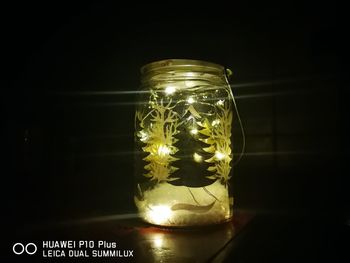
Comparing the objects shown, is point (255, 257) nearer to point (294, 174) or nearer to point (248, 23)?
point (294, 174)

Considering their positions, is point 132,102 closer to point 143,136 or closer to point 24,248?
point 143,136

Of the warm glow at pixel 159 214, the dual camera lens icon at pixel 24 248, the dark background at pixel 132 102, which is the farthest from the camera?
the dark background at pixel 132 102

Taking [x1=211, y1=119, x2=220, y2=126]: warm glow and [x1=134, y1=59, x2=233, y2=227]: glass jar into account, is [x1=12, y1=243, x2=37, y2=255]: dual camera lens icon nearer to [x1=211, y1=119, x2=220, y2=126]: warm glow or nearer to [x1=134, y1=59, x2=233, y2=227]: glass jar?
[x1=134, y1=59, x2=233, y2=227]: glass jar

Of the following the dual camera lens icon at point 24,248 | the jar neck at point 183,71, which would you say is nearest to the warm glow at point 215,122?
the jar neck at point 183,71

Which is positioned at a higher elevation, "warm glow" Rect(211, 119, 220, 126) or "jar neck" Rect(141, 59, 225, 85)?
"jar neck" Rect(141, 59, 225, 85)

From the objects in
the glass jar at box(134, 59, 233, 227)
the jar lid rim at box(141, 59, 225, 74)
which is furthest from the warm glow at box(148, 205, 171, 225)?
the jar lid rim at box(141, 59, 225, 74)

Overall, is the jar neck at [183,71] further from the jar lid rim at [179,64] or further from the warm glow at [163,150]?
the warm glow at [163,150]

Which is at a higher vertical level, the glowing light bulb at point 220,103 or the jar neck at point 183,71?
the jar neck at point 183,71

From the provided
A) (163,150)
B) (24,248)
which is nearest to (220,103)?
(163,150)
